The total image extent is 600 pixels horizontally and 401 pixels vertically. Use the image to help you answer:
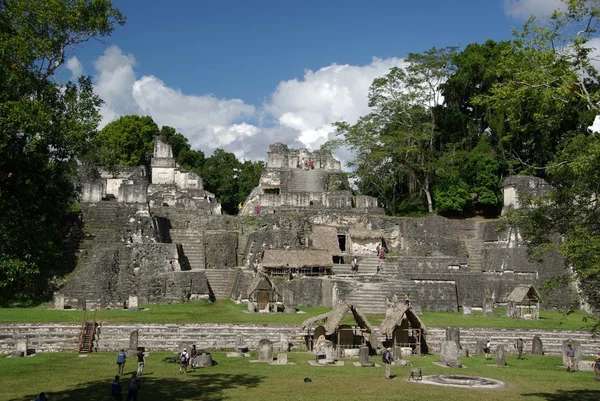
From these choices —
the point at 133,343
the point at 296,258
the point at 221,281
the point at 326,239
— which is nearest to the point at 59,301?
the point at 133,343

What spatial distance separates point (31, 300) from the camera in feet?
95.3

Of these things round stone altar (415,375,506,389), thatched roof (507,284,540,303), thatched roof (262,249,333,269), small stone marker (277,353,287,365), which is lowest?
round stone altar (415,375,506,389)

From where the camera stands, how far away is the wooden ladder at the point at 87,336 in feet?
71.4

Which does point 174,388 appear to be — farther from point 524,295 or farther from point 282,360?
point 524,295

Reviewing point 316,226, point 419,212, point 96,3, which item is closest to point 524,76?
point 96,3

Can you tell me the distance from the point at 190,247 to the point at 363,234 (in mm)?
10402

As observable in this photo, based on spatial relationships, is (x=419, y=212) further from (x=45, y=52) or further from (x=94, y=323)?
(x=45, y=52)

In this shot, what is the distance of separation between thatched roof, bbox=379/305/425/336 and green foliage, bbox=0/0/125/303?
37.3 ft

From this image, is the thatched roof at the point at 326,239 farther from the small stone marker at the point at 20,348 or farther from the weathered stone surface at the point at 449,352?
the small stone marker at the point at 20,348

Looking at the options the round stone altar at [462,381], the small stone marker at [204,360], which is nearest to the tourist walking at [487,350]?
the round stone altar at [462,381]

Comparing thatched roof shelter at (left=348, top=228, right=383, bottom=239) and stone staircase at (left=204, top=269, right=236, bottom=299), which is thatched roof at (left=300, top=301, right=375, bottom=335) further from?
thatched roof shelter at (left=348, top=228, right=383, bottom=239)

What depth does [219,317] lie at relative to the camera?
2617 cm

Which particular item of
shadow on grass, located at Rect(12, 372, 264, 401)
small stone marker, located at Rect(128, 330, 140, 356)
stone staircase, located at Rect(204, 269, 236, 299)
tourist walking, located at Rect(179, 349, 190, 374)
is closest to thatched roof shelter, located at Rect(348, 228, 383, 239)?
stone staircase, located at Rect(204, 269, 236, 299)

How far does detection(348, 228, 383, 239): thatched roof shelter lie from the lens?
127ft
